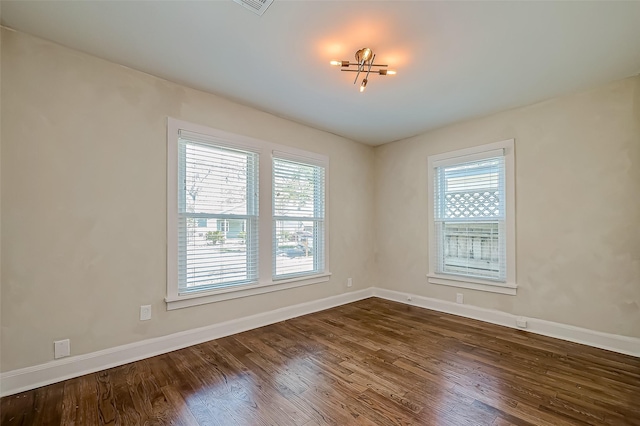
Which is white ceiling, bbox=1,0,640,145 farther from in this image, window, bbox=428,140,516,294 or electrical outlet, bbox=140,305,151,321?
electrical outlet, bbox=140,305,151,321

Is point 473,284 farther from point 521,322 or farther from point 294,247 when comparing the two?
point 294,247

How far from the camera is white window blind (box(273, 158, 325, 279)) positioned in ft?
12.2

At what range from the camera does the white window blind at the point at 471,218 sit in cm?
360

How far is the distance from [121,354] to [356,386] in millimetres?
2024

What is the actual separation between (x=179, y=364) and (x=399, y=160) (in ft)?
13.1

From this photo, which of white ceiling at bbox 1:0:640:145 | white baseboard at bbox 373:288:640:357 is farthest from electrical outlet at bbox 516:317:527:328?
white ceiling at bbox 1:0:640:145

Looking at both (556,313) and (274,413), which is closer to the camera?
(274,413)

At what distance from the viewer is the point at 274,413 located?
6.10 feet

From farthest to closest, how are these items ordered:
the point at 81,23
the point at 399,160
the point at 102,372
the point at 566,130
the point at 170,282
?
the point at 399,160, the point at 566,130, the point at 170,282, the point at 102,372, the point at 81,23

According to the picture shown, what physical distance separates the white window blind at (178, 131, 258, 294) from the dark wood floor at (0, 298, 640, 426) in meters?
0.72

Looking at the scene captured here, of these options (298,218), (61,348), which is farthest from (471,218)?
(61,348)

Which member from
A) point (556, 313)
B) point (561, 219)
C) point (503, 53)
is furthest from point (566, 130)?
point (556, 313)

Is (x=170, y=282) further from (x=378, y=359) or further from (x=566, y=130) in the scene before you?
(x=566, y=130)

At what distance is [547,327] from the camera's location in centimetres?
315
